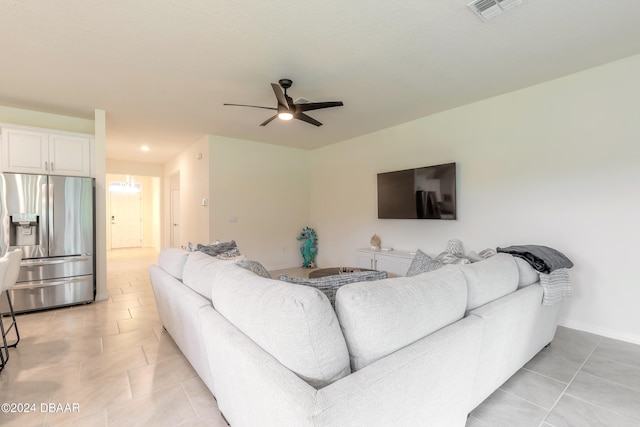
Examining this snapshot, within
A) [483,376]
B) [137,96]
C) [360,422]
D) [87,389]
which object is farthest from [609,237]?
[137,96]

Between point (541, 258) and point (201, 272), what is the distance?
8.25 feet

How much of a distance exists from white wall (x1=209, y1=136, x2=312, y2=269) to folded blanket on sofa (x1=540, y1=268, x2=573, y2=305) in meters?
4.51

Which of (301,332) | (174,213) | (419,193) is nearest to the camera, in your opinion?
(301,332)

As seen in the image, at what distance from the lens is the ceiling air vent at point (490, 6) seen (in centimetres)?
192

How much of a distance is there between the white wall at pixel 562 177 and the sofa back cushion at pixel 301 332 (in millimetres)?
3096

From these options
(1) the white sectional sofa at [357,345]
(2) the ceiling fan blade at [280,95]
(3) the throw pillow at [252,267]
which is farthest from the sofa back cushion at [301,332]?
(2) the ceiling fan blade at [280,95]

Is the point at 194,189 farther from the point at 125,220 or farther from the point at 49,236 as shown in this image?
the point at 125,220

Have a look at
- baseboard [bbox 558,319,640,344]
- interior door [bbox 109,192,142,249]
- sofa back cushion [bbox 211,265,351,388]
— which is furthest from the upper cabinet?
baseboard [bbox 558,319,640,344]

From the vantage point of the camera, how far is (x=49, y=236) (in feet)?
11.3

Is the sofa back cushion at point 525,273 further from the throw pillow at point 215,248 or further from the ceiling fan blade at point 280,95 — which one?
the throw pillow at point 215,248

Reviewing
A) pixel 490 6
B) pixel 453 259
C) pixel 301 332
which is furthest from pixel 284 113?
pixel 301 332

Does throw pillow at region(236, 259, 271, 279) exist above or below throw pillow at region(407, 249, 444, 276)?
above

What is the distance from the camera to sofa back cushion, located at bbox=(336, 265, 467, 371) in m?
1.12

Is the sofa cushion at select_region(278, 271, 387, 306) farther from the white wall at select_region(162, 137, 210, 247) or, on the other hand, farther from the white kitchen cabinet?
the white wall at select_region(162, 137, 210, 247)
